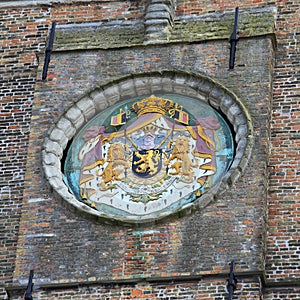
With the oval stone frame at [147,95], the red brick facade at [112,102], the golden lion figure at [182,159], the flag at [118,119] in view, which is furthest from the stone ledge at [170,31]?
the golden lion figure at [182,159]

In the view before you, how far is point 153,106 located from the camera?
25.9 meters

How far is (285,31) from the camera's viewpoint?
26.5m

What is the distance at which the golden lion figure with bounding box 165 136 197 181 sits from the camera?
2503 centimetres

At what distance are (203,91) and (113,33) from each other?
1.85 m

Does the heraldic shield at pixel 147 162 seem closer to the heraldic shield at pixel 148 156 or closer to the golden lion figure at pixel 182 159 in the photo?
the heraldic shield at pixel 148 156

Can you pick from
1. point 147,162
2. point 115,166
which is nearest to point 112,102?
point 115,166

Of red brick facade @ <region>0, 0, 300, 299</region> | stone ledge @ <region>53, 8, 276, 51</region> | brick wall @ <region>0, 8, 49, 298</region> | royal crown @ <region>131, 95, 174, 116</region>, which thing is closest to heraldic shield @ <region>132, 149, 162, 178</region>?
royal crown @ <region>131, 95, 174, 116</region>

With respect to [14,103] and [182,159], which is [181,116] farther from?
[14,103]

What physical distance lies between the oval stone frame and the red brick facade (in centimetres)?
5

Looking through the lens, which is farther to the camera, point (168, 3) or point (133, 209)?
point (168, 3)

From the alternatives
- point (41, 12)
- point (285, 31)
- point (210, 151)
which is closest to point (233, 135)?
point (210, 151)

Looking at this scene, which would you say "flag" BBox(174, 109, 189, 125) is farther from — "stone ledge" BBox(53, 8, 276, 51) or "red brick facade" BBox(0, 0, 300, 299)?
"stone ledge" BBox(53, 8, 276, 51)

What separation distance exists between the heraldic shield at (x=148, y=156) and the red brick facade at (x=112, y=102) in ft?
1.18

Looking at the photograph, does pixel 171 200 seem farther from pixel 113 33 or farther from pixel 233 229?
pixel 113 33
